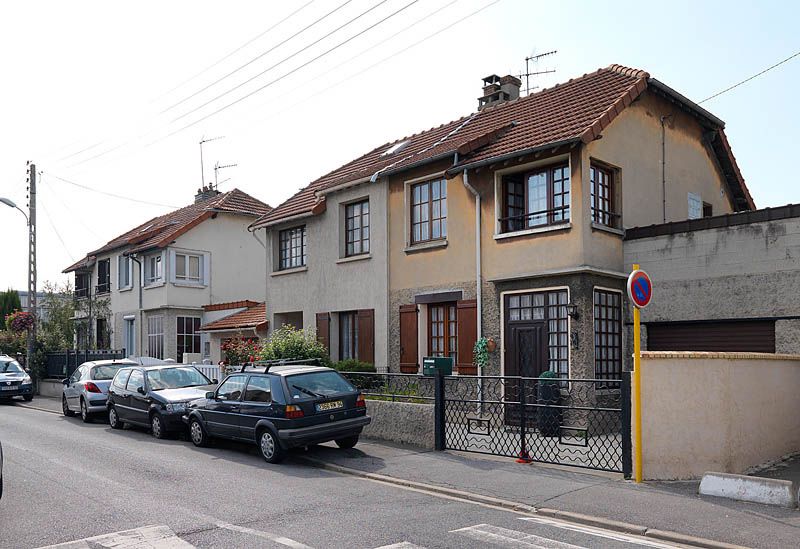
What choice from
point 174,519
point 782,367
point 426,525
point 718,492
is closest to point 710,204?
point 782,367

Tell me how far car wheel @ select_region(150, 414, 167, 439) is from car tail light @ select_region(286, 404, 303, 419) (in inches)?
187

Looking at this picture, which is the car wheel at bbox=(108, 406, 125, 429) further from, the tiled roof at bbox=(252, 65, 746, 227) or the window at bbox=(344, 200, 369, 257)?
the tiled roof at bbox=(252, 65, 746, 227)

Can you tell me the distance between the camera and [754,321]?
13.8 metres

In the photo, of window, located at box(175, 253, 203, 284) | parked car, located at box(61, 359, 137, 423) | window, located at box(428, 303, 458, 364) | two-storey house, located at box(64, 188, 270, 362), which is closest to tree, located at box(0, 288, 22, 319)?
two-storey house, located at box(64, 188, 270, 362)

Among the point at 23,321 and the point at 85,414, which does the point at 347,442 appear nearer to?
the point at 85,414

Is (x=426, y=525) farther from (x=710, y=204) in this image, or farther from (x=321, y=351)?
(x=710, y=204)

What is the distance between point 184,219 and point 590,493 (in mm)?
26463

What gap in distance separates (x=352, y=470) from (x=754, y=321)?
8.16 metres

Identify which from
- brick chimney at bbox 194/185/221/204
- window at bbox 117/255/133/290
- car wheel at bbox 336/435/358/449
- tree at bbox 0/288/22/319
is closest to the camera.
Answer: car wheel at bbox 336/435/358/449

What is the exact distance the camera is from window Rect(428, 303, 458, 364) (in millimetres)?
17344

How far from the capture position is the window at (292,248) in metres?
22.3

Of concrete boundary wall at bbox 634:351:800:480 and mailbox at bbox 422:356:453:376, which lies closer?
concrete boundary wall at bbox 634:351:800:480

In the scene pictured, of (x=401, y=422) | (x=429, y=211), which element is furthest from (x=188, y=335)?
(x=401, y=422)

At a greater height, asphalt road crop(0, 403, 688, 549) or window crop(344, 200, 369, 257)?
window crop(344, 200, 369, 257)
